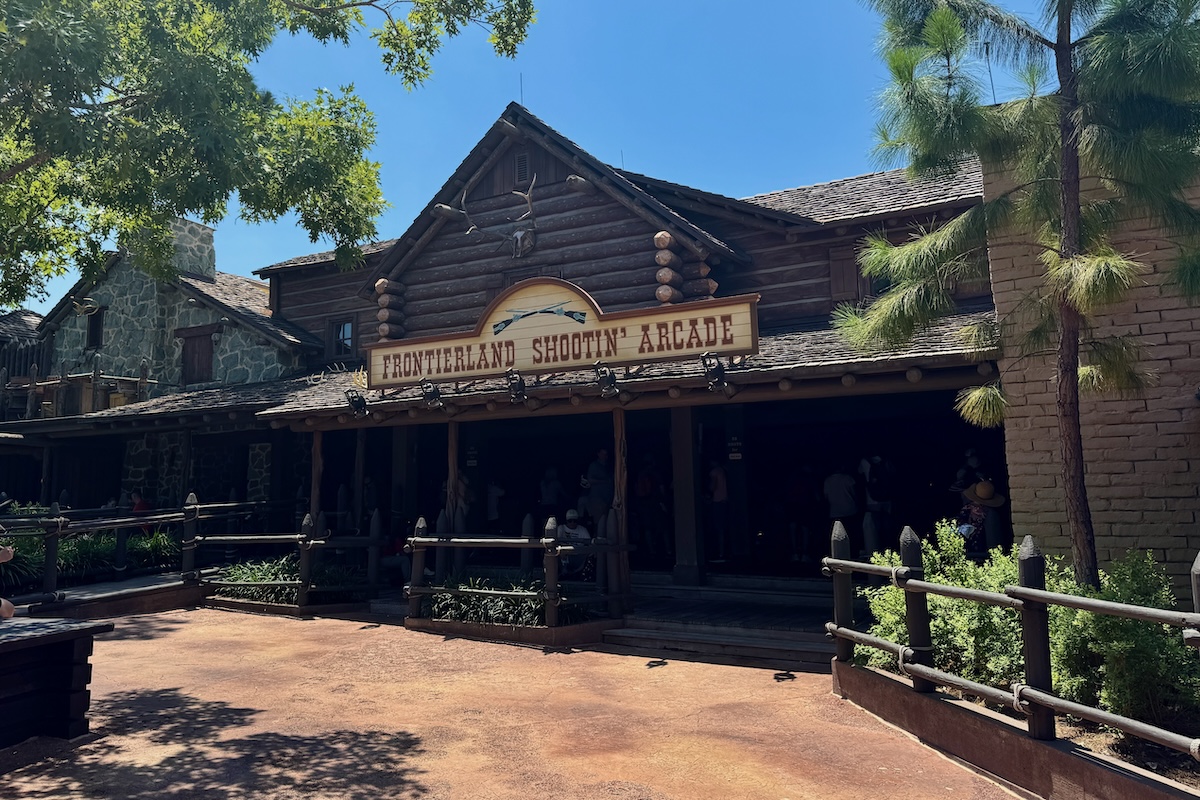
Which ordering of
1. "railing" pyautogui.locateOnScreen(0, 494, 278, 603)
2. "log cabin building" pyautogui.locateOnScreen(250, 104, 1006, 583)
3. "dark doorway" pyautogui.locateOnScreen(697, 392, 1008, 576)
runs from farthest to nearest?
"dark doorway" pyautogui.locateOnScreen(697, 392, 1008, 576) → "railing" pyautogui.locateOnScreen(0, 494, 278, 603) → "log cabin building" pyautogui.locateOnScreen(250, 104, 1006, 583)

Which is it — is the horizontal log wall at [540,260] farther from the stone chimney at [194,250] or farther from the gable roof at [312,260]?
the stone chimney at [194,250]

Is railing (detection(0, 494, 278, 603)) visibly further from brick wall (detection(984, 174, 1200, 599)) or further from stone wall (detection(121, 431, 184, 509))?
brick wall (detection(984, 174, 1200, 599))

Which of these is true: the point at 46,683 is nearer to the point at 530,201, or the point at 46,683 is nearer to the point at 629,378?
the point at 629,378

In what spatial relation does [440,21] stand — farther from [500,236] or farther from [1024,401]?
[1024,401]

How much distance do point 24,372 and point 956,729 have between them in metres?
25.5

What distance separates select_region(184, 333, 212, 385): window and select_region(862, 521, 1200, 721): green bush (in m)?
17.7

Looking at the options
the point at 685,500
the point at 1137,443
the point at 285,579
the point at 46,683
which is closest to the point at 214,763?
the point at 46,683

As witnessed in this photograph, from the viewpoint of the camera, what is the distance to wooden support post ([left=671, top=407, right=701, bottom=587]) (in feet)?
38.4

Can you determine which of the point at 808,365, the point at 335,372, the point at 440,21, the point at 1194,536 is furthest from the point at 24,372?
the point at 1194,536

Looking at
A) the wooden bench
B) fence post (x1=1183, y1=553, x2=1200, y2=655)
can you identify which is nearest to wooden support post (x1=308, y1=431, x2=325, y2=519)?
the wooden bench

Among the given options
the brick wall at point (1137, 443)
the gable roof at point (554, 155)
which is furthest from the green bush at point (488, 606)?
the gable roof at point (554, 155)

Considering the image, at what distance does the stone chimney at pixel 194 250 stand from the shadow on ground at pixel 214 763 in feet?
60.1

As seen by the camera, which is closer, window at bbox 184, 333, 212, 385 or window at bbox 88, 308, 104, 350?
window at bbox 184, 333, 212, 385

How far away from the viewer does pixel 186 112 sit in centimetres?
889
